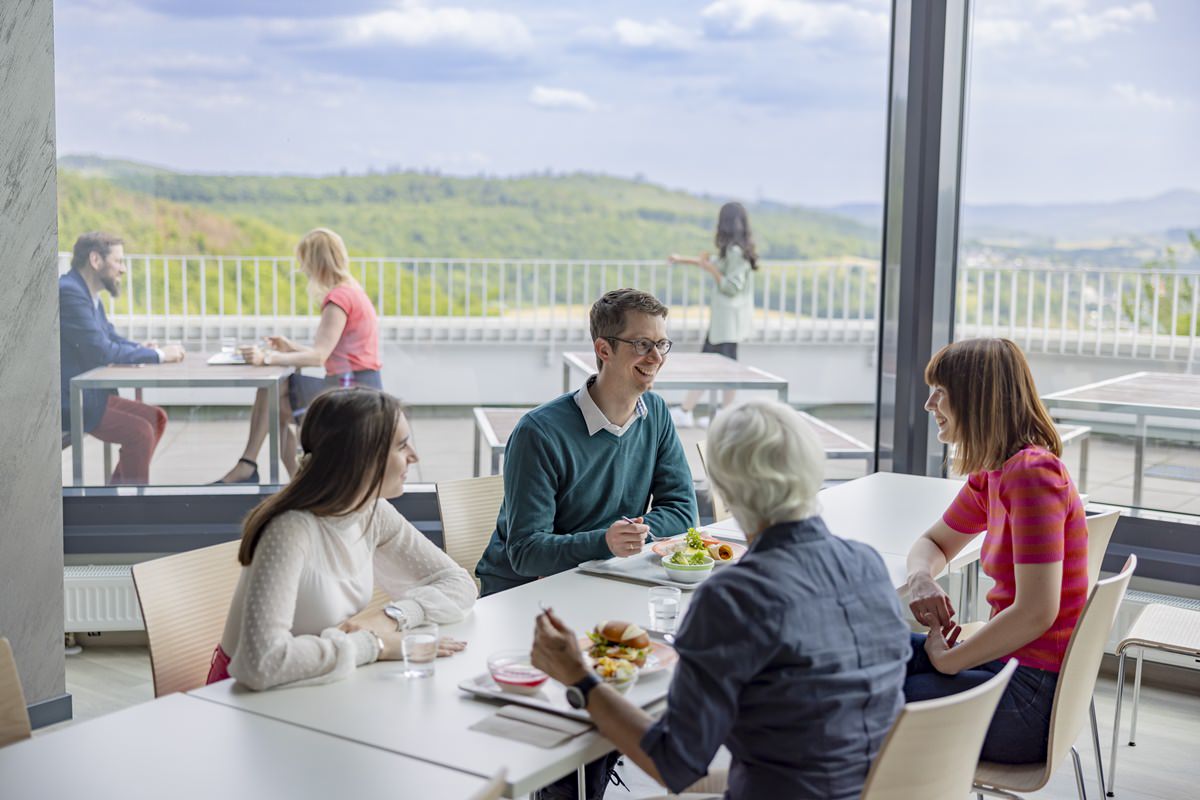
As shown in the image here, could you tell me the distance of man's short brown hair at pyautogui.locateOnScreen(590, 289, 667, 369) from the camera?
292 centimetres

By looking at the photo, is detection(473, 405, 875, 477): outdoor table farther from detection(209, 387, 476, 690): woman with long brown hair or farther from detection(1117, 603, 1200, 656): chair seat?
detection(209, 387, 476, 690): woman with long brown hair

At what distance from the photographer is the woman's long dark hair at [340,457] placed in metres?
2.10

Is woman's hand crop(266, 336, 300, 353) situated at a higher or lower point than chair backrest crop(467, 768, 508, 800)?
higher

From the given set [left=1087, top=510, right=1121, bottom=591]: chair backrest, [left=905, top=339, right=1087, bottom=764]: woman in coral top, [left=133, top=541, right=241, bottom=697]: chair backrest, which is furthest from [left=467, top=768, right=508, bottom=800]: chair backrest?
[left=1087, top=510, right=1121, bottom=591]: chair backrest

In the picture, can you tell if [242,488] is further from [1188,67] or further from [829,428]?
[1188,67]

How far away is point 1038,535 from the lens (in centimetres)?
232

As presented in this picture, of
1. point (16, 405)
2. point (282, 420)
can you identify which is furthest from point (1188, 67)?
point (16, 405)

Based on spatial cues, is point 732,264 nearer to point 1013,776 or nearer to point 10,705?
point 1013,776

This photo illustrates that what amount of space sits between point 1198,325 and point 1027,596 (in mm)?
2319

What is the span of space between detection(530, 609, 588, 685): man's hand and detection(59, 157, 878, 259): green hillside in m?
2.80

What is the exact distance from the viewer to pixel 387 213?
14.5ft

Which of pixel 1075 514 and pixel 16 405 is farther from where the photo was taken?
pixel 16 405

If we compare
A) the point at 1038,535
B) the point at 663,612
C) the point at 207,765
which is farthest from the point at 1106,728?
the point at 207,765

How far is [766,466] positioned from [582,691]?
0.43 meters
